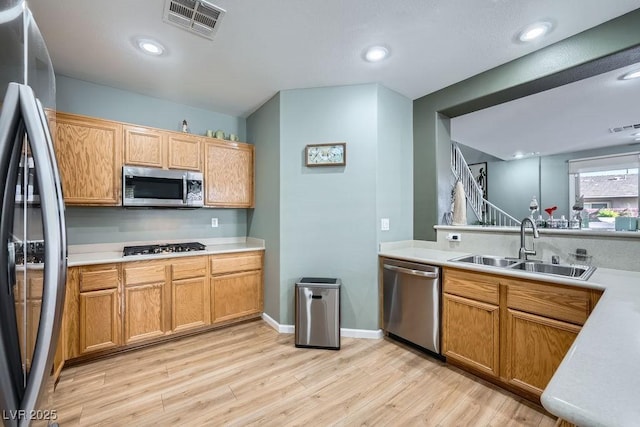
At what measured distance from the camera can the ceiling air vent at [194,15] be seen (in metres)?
1.79

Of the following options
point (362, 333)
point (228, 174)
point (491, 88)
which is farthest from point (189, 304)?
point (491, 88)

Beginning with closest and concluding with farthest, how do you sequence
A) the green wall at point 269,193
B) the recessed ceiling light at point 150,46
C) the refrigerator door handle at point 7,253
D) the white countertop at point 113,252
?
the refrigerator door handle at point 7,253
the recessed ceiling light at point 150,46
the white countertop at point 113,252
the green wall at point 269,193

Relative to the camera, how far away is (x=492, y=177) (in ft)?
24.2

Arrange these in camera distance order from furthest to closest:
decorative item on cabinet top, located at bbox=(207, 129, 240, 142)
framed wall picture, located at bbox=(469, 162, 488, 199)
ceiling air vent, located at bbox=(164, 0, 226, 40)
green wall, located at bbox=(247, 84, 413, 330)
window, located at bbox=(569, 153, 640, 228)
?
framed wall picture, located at bbox=(469, 162, 488, 199), window, located at bbox=(569, 153, 640, 228), decorative item on cabinet top, located at bbox=(207, 129, 240, 142), green wall, located at bbox=(247, 84, 413, 330), ceiling air vent, located at bbox=(164, 0, 226, 40)

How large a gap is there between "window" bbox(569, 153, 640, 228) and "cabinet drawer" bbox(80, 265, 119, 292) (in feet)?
24.6

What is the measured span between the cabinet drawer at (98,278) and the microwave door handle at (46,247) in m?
2.01

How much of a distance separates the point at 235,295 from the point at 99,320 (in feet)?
4.06

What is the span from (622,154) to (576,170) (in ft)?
2.50

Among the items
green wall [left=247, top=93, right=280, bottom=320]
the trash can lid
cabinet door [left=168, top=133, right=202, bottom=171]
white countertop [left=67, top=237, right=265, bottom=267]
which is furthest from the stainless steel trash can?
cabinet door [left=168, top=133, right=202, bottom=171]

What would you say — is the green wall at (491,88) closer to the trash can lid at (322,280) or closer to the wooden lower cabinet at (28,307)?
the trash can lid at (322,280)

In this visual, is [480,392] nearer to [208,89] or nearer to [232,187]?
[232,187]

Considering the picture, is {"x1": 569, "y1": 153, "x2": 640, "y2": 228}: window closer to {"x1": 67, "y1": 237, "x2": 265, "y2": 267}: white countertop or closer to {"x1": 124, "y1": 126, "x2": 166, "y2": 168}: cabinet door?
{"x1": 67, "y1": 237, "x2": 265, "y2": 267}: white countertop

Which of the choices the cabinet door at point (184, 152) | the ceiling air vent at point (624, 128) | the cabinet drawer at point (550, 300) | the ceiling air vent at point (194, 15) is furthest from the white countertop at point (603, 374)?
the ceiling air vent at point (624, 128)

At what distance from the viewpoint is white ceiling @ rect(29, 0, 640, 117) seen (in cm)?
181
